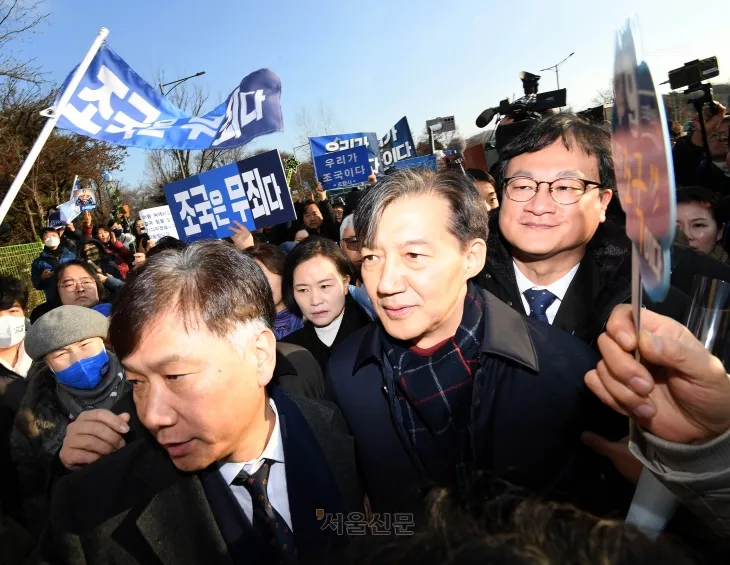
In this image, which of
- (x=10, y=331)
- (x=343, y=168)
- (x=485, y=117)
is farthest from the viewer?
(x=343, y=168)

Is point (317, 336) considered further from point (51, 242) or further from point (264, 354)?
point (51, 242)

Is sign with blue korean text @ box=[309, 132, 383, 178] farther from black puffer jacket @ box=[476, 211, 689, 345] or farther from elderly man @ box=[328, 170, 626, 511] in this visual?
elderly man @ box=[328, 170, 626, 511]

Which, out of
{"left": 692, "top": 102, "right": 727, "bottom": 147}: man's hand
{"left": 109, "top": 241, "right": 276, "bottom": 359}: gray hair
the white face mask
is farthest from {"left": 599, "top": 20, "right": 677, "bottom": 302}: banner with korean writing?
{"left": 692, "top": 102, "right": 727, "bottom": 147}: man's hand

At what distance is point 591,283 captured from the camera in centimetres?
217

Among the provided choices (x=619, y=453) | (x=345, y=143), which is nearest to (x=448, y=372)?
(x=619, y=453)

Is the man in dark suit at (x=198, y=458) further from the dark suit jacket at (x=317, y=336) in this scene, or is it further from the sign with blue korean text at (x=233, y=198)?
the sign with blue korean text at (x=233, y=198)

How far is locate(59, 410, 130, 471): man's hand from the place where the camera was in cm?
150

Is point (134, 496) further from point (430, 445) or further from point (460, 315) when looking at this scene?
point (460, 315)

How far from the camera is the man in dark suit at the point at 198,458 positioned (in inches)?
53.7

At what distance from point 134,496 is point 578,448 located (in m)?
1.35

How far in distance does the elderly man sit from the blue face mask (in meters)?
1.20

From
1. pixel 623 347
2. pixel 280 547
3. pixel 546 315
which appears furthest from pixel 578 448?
pixel 280 547

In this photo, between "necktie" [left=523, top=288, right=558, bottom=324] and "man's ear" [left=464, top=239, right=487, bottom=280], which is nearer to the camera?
"man's ear" [left=464, top=239, right=487, bottom=280]

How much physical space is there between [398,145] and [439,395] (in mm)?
10041
